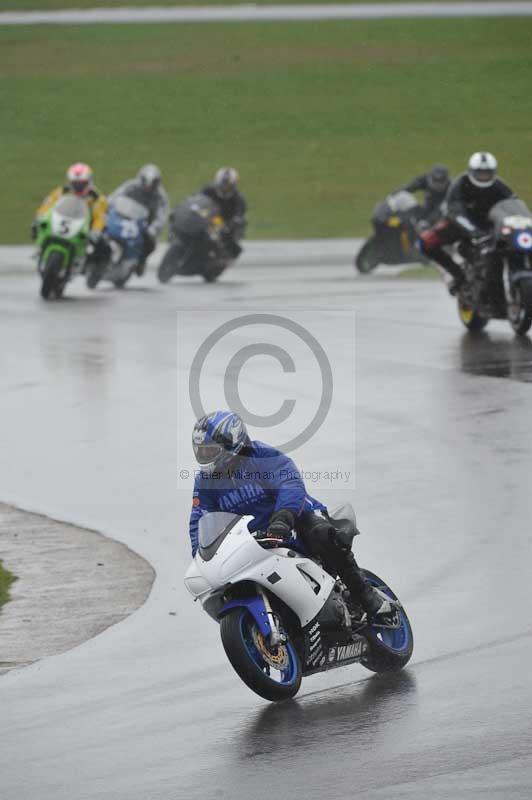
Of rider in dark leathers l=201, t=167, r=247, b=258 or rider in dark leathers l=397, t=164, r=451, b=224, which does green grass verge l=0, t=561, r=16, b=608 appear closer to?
rider in dark leathers l=201, t=167, r=247, b=258

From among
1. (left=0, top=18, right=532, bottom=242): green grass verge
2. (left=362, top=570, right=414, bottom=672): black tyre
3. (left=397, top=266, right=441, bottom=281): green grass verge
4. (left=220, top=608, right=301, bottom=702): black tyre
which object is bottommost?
(left=0, top=18, right=532, bottom=242): green grass verge

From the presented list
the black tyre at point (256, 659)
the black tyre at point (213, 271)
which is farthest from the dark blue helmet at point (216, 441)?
the black tyre at point (213, 271)

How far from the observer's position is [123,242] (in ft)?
91.1

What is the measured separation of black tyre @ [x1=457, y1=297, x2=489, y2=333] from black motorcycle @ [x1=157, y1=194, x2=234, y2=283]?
27.8ft

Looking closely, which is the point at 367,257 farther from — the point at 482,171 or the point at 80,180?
the point at 482,171

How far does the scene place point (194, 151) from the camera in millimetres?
43656

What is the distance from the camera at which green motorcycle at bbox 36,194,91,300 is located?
25639 mm

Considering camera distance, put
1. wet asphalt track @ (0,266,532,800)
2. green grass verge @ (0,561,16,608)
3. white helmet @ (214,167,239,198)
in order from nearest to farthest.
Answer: wet asphalt track @ (0,266,532,800), green grass verge @ (0,561,16,608), white helmet @ (214,167,239,198)

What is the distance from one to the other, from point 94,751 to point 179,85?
1627 inches

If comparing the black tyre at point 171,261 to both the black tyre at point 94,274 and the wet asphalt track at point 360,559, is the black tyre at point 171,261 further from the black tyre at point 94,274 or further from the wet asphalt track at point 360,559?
the wet asphalt track at point 360,559

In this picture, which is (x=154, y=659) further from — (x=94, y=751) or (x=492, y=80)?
(x=492, y=80)

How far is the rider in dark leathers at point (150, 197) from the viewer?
28.2 meters

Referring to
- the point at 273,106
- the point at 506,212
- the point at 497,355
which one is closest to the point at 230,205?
the point at 506,212

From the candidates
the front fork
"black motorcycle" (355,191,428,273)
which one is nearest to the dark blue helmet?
the front fork
